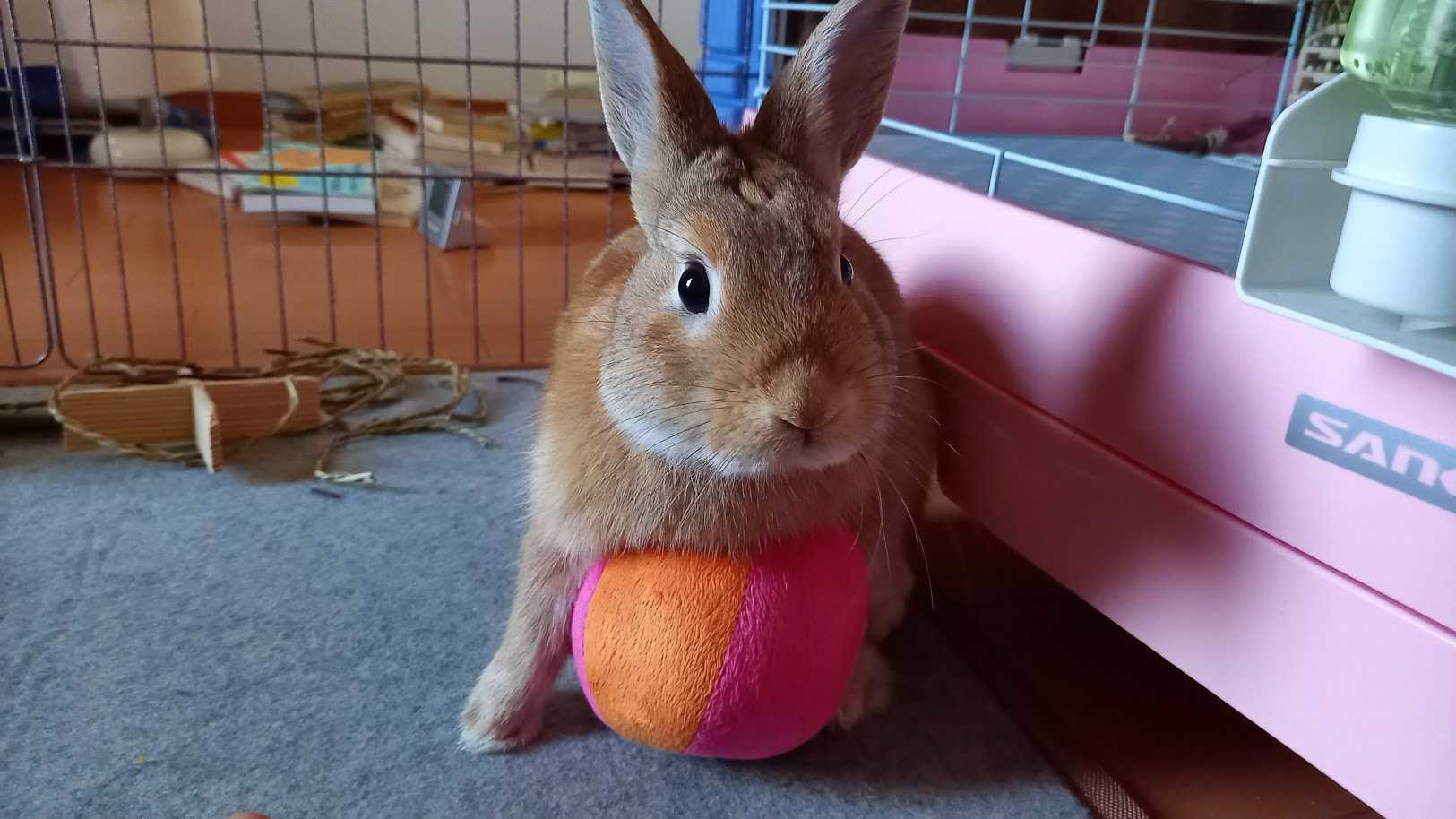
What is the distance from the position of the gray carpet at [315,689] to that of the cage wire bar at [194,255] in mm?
458

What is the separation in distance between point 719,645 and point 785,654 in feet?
0.19

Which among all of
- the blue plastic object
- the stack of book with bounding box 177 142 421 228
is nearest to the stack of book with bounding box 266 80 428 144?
the stack of book with bounding box 177 142 421 228

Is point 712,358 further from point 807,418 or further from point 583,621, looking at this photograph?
point 583,621

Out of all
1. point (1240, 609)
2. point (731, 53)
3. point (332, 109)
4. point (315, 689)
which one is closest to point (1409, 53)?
point (1240, 609)

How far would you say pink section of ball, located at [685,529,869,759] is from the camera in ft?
2.92

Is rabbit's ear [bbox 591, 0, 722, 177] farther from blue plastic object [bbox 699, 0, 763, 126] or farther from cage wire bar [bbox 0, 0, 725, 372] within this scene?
blue plastic object [bbox 699, 0, 763, 126]

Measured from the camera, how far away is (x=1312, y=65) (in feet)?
6.24

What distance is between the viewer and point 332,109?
122 inches

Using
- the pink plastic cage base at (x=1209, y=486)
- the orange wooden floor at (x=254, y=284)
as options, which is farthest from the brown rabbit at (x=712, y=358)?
the orange wooden floor at (x=254, y=284)

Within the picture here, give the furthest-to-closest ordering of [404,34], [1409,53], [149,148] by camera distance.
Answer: [404,34] < [149,148] < [1409,53]

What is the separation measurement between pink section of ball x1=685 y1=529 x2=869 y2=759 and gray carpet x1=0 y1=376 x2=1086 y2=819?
81 mm

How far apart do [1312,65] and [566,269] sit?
4.73 feet

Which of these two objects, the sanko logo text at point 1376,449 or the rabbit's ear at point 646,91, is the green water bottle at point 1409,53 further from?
the rabbit's ear at point 646,91

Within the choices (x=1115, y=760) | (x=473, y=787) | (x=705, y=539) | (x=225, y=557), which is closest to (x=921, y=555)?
(x=1115, y=760)
